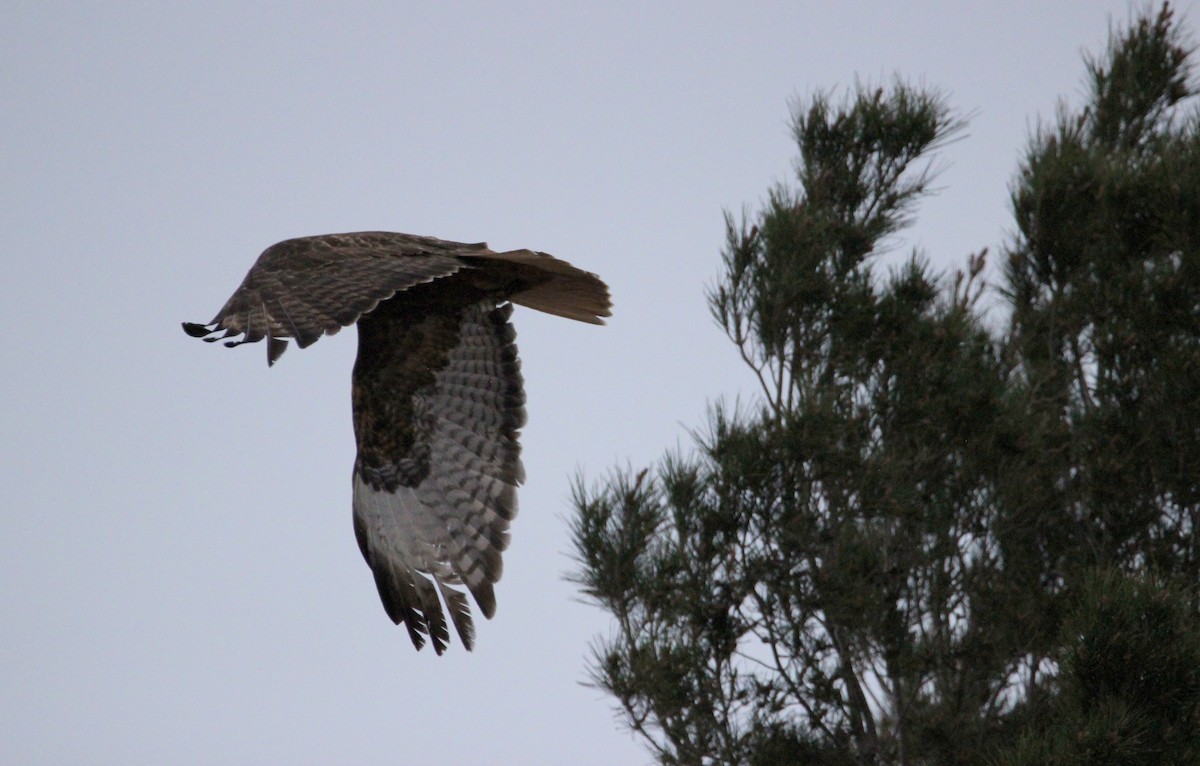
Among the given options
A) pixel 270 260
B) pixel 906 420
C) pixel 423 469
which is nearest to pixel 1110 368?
pixel 906 420

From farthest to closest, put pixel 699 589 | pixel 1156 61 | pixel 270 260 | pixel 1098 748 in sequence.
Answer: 1. pixel 1156 61
2. pixel 699 589
3. pixel 1098 748
4. pixel 270 260

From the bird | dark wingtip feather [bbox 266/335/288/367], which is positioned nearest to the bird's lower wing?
the bird

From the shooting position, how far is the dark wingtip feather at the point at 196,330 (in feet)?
12.1

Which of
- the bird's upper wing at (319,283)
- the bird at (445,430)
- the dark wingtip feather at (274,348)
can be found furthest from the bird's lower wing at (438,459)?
the dark wingtip feather at (274,348)

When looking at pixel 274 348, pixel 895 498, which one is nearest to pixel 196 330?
pixel 274 348

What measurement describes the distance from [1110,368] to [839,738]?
7.25 feet

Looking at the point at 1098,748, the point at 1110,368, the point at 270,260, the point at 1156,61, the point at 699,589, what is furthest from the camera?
the point at 1156,61

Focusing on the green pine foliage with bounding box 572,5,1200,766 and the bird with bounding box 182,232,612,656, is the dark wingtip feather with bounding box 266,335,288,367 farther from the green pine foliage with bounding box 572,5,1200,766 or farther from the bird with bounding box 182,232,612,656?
the green pine foliage with bounding box 572,5,1200,766

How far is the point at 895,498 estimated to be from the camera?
21.6 feet

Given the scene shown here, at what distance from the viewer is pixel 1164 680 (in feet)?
18.1

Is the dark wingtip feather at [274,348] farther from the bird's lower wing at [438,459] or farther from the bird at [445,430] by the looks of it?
the bird's lower wing at [438,459]

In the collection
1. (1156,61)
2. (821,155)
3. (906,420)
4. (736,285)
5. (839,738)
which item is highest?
(1156,61)

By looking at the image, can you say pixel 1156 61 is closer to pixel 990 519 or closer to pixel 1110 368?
pixel 1110 368

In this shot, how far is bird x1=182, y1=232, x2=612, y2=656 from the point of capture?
539cm
